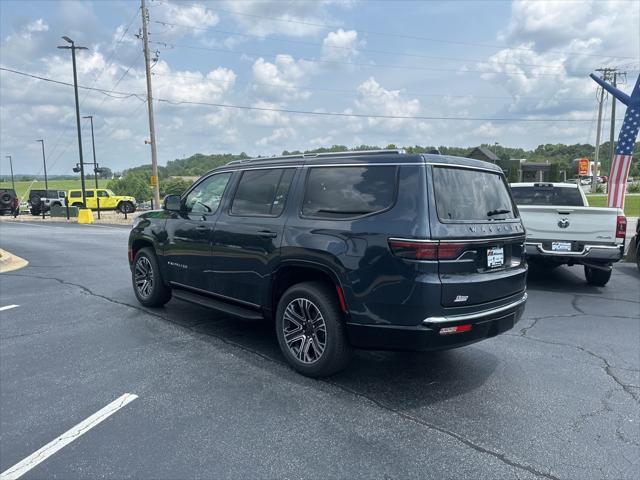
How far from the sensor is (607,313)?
642 cm

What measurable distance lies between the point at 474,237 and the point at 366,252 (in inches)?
32.5

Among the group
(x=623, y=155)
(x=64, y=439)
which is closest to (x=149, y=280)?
(x=64, y=439)

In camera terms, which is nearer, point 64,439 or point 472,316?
point 64,439

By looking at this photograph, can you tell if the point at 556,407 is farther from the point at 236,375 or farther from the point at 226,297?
the point at 226,297

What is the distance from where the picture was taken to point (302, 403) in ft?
11.8

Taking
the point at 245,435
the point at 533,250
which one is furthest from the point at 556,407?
the point at 533,250

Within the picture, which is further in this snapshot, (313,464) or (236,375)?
(236,375)

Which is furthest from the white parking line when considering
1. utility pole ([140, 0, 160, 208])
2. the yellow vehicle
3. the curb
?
the yellow vehicle

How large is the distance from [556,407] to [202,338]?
3412mm

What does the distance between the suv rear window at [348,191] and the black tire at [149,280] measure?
277 centimetres

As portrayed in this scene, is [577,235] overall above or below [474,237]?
below

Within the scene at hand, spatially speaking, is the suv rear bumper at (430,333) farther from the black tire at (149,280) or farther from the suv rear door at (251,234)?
the black tire at (149,280)

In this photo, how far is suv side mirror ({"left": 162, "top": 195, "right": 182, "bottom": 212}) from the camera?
558cm

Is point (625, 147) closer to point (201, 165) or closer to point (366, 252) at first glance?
point (366, 252)
